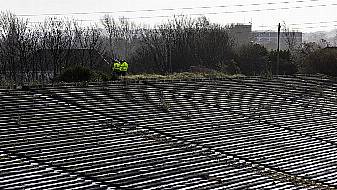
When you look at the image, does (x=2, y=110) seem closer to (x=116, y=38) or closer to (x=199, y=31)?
(x=199, y=31)

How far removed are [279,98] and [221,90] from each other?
6.13 feet

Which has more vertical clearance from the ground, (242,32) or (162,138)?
(242,32)

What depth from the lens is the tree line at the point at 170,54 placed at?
1035 inches

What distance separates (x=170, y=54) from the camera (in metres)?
32.3

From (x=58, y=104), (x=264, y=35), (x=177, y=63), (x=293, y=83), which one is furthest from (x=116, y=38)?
(x=264, y=35)

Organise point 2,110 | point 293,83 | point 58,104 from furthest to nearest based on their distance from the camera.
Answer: point 293,83, point 58,104, point 2,110

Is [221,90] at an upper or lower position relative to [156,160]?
upper

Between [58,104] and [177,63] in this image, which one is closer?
[58,104]

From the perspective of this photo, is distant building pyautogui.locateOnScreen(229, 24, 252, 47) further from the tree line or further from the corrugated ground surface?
the corrugated ground surface

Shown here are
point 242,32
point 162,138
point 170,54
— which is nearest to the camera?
point 162,138

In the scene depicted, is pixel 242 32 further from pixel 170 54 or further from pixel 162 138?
pixel 162 138

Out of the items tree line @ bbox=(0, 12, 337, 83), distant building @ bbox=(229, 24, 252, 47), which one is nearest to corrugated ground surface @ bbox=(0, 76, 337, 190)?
tree line @ bbox=(0, 12, 337, 83)

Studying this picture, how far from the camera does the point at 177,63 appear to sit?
32.1 metres

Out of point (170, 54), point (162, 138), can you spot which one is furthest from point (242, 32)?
point (162, 138)
